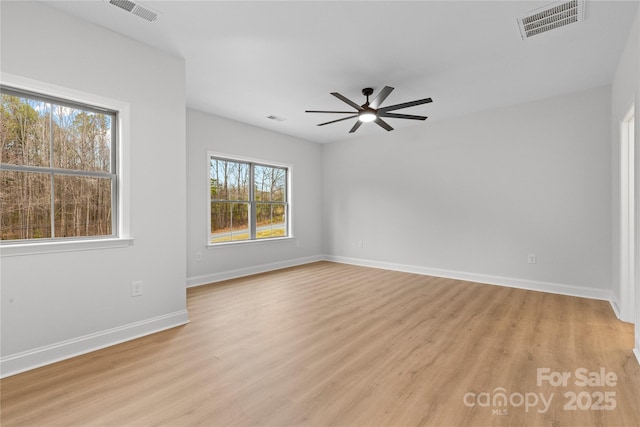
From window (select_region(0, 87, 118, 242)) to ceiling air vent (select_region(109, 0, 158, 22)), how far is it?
888 millimetres

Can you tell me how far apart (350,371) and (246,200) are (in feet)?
13.5

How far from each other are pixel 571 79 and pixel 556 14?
5.43 feet

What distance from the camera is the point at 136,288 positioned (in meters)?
2.85

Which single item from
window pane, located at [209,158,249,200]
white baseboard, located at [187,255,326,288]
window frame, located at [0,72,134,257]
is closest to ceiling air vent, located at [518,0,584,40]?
window frame, located at [0,72,134,257]

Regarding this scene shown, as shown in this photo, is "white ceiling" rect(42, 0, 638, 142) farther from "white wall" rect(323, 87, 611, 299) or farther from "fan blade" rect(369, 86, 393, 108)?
"white wall" rect(323, 87, 611, 299)

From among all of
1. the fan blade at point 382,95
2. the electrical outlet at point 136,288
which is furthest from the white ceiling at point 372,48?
the electrical outlet at point 136,288

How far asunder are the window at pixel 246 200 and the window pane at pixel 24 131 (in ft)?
8.58

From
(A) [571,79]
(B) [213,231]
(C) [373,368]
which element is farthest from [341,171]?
(C) [373,368]

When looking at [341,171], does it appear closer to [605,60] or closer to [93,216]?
[605,60]

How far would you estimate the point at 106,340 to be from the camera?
2.63 meters

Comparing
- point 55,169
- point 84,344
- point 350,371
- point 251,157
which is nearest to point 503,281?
point 350,371

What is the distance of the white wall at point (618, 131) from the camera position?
7.95 feet

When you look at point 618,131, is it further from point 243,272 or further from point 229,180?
point 243,272

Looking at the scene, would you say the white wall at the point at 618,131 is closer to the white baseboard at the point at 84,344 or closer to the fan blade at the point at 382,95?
the fan blade at the point at 382,95
